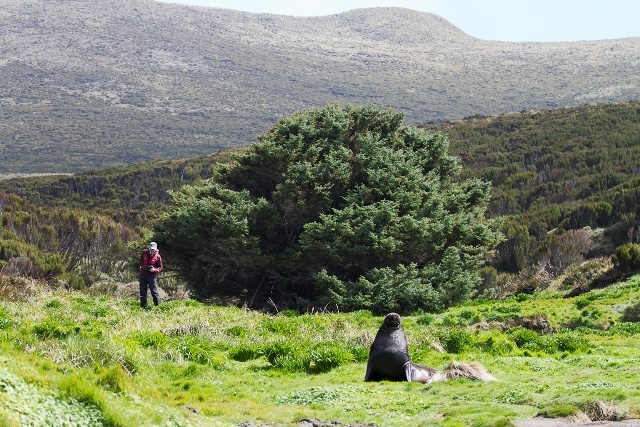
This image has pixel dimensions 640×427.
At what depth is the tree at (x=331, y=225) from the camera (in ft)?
82.9

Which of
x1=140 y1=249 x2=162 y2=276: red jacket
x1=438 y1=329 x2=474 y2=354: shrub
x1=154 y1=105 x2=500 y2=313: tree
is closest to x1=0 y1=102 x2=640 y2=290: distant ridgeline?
x1=154 y1=105 x2=500 y2=313: tree

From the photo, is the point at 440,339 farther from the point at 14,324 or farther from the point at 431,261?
the point at 431,261

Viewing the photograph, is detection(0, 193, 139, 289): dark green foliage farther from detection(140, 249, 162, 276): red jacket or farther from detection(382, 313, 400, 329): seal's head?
detection(382, 313, 400, 329): seal's head

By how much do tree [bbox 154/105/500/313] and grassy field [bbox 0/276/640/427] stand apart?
5936 mm

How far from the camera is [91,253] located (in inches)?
1661

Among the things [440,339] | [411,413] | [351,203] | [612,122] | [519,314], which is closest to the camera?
[411,413]

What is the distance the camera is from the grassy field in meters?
6.41

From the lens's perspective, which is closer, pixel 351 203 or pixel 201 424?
pixel 201 424

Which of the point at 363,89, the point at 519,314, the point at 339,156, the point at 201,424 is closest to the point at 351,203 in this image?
the point at 339,156

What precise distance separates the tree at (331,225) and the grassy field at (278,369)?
5936 millimetres

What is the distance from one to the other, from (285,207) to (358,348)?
14.8 metres

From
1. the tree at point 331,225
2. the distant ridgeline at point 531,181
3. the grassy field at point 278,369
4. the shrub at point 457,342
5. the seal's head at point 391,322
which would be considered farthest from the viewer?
the distant ridgeline at point 531,181

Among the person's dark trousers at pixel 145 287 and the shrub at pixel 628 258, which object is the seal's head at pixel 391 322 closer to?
the person's dark trousers at pixel 145 287

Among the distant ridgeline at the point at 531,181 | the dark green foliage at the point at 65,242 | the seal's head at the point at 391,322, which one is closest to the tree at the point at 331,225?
the distant ridgeline at the point at 531,181
